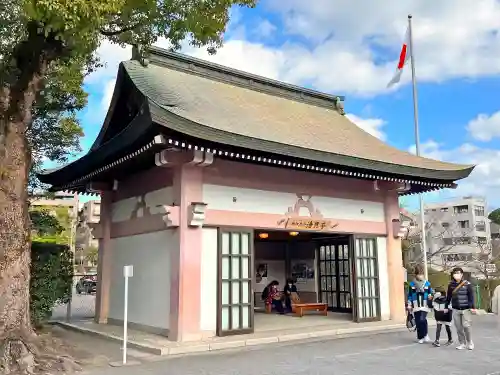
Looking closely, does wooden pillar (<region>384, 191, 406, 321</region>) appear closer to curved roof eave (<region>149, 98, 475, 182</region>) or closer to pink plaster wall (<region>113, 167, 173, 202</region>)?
curved roof eave (<region>149, 98, 475, 182</region>)

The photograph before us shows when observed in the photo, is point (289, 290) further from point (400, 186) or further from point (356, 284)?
point (400, 186)

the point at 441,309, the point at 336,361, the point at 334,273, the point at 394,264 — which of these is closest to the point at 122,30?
the point at 336,361

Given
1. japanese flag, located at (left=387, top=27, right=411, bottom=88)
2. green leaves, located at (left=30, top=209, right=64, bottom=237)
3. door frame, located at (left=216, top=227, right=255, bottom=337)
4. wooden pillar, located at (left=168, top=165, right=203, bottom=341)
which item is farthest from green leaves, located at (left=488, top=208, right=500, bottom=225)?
wooden pillar, located at (left=168, top=165, right=203, bottom=341)

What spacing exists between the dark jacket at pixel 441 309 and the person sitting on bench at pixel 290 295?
6573mm

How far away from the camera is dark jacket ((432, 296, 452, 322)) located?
975 centimetres

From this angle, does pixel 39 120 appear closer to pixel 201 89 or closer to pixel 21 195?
pixel 201 89

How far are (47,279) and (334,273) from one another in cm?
918

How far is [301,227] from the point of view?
1212cm

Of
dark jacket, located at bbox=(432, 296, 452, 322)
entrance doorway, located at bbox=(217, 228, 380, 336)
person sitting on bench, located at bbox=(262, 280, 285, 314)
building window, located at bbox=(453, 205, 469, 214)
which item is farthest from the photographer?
building window, located at bbox=(453, 205, 469, 214)

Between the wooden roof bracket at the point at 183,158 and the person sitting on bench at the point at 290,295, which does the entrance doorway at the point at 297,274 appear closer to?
the person sitting on bench at the point at 290,295

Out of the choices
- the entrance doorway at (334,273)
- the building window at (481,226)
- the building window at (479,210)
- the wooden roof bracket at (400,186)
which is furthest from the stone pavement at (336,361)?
the building window at (479,210)

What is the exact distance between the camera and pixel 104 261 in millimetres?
13586

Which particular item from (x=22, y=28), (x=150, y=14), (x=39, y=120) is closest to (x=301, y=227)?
(x=150, y=14)

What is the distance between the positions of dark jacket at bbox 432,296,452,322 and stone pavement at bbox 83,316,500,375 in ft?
1.95
